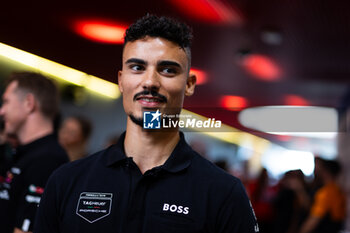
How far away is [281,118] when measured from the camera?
114 centimetres

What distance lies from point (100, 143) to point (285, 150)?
542cm

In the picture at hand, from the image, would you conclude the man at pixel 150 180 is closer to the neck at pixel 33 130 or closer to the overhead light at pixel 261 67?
the neck at pixel 33 130

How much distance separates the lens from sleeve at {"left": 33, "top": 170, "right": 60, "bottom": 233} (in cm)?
120

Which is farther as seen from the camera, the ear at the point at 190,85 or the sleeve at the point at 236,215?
the ear at the point at 190,85

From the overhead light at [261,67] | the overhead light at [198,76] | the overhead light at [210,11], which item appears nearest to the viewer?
the overhead light at [198,76]

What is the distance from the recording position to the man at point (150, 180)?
113cm

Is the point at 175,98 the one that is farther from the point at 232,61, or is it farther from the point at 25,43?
the point at 232,61

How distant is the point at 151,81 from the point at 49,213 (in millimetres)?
453

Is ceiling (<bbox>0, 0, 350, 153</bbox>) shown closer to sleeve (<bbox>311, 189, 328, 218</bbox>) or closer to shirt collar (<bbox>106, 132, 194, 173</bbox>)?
shirt collar (<bbox>106, 132, 194, 173</bbox>)

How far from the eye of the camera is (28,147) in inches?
70.8

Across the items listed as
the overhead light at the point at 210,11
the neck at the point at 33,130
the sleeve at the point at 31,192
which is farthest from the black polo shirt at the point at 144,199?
the overhead light at the point at 210,11

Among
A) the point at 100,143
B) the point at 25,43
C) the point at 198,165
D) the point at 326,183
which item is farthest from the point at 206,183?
the point at 100,143

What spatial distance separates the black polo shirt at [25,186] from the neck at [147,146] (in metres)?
0.55

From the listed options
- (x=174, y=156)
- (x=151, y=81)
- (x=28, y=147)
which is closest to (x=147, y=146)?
(x=174, y=156)
